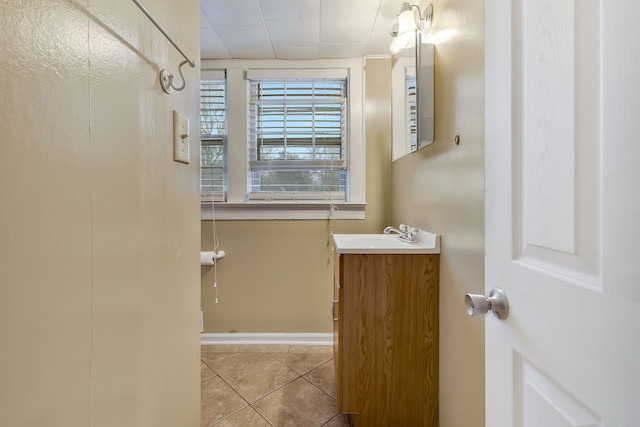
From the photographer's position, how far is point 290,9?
156 cm

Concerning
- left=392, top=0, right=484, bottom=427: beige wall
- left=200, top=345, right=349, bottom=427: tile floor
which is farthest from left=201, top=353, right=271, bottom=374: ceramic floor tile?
left=392, top=0, right=484, bottom=427: beige wall

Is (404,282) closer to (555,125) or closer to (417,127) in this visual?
(417,127)

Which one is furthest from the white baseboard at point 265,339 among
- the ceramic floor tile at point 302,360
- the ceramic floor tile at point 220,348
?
the ceramic floor tile at point 302,360

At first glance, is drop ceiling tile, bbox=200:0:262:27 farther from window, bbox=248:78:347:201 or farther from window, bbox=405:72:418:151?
window, bbox=405:72:418:151

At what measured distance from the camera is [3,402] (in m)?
0.35

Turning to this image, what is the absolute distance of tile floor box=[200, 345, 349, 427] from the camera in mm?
1378

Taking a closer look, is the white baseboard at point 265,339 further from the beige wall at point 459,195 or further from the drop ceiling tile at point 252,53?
the drop ceiling tile at point 252,53

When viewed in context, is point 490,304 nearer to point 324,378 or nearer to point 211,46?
point 324,378

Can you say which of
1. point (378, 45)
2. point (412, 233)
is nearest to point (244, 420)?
point (412, 233)

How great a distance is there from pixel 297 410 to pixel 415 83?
5.76 feet

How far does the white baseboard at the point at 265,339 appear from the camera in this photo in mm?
2074

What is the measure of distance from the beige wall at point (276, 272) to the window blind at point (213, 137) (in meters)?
0.30

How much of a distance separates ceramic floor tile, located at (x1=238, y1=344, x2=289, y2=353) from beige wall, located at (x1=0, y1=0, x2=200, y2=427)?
4.15 feet

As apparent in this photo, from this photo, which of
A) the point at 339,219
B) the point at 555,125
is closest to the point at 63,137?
the point at 555,125
